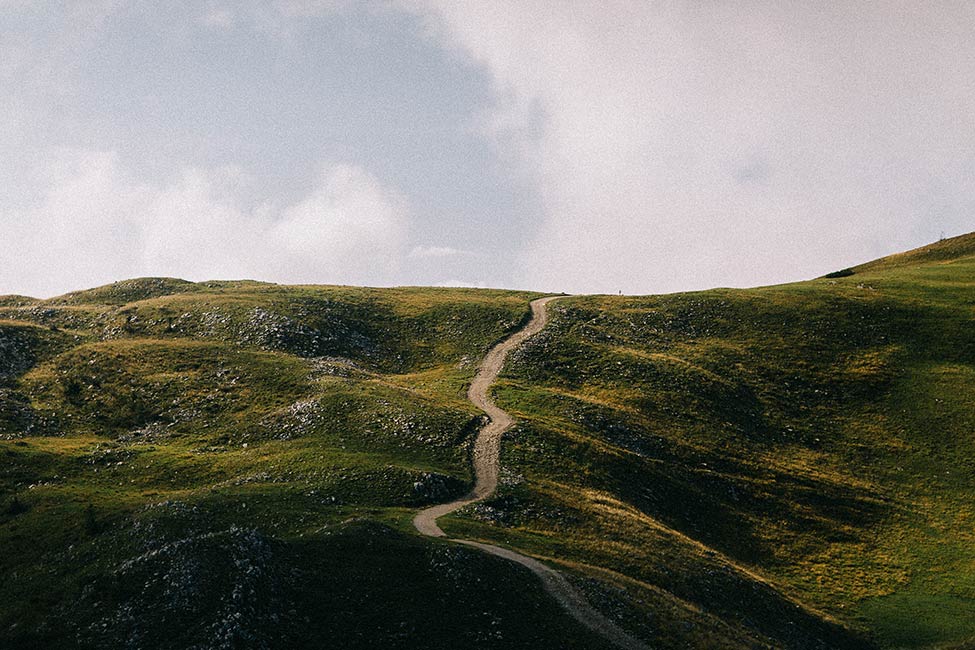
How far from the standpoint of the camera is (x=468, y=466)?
58406 mm

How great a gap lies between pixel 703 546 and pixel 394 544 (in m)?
27.0

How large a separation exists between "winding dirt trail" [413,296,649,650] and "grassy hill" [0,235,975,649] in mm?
1100

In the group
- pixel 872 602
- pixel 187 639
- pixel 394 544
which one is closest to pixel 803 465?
pixel 872 602

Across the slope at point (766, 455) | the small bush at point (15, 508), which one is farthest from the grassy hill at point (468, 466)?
the slope at point (766, 455)

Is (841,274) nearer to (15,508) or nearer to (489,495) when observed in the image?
(489,495)

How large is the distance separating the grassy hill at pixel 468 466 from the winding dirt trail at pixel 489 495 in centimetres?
110

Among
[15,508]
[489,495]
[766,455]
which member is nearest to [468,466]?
[489,495]

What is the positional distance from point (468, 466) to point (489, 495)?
5.56 meters

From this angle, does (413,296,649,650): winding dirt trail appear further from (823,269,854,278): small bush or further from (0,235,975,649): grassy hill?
(823,269,854,278): small bush

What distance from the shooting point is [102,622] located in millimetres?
32812

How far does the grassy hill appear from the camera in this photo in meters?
36.2

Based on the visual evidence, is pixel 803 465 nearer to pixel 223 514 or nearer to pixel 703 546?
pixel 703 546

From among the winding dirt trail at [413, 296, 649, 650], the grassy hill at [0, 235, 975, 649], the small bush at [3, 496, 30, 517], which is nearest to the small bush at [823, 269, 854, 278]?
the grassy hill at [0, 235, 975, 649]

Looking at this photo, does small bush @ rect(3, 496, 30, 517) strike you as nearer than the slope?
Yes
